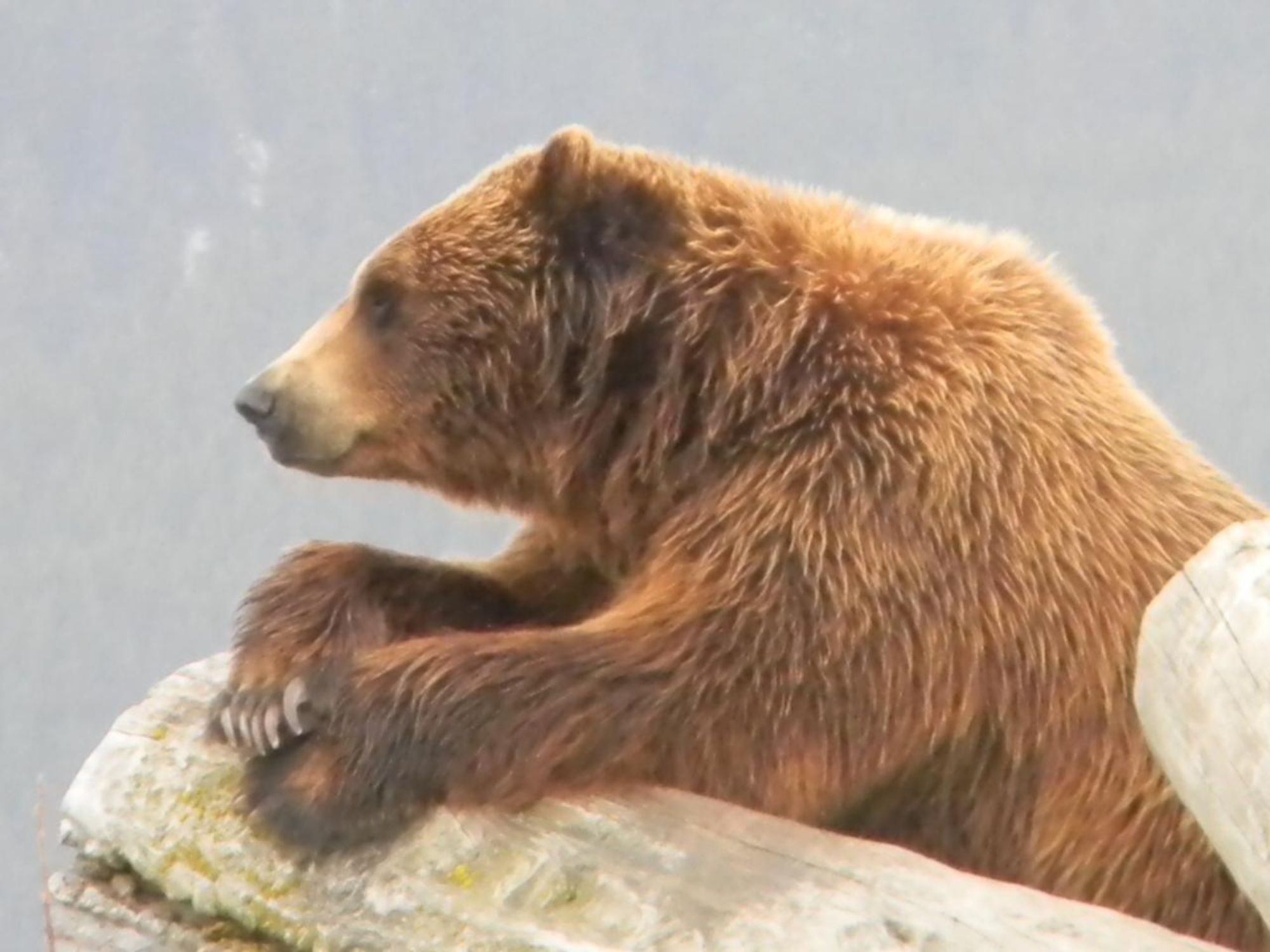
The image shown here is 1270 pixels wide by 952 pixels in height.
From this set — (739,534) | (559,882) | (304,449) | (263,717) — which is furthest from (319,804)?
(304,449)

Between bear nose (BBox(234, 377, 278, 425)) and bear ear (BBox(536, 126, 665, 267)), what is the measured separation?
2.19 feet

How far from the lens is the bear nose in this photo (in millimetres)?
3518

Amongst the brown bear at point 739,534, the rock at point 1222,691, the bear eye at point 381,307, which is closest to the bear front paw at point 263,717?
the brown bear at point 739,534

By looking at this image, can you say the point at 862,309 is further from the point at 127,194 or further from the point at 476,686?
the point at 127,194

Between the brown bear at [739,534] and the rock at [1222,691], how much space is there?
67cm

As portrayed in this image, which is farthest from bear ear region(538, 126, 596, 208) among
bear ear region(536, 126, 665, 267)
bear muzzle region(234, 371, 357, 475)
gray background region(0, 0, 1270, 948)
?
gray background region(0, 0, 1270, 948)

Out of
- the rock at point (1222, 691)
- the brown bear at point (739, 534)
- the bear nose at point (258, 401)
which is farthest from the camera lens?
the bear nose at point (258, 401)

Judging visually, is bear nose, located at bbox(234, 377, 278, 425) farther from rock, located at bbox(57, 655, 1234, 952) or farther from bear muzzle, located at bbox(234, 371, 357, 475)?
rock, located at bbox(57, 655, 1234, 952)

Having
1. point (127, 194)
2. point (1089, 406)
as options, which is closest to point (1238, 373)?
point (127, 194)

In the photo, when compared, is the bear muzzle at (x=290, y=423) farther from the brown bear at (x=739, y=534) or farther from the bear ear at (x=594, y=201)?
the bear ear at (x=594, y=201)

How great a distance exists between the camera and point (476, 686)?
293 cm

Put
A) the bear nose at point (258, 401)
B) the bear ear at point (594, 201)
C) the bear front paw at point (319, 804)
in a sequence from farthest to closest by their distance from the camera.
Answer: the bear nose at point (258, 401), the bear ear at point (594, 201), the bear front paw at point (319, 804)

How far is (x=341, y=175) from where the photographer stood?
1581 inches

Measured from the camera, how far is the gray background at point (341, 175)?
87.0ft
